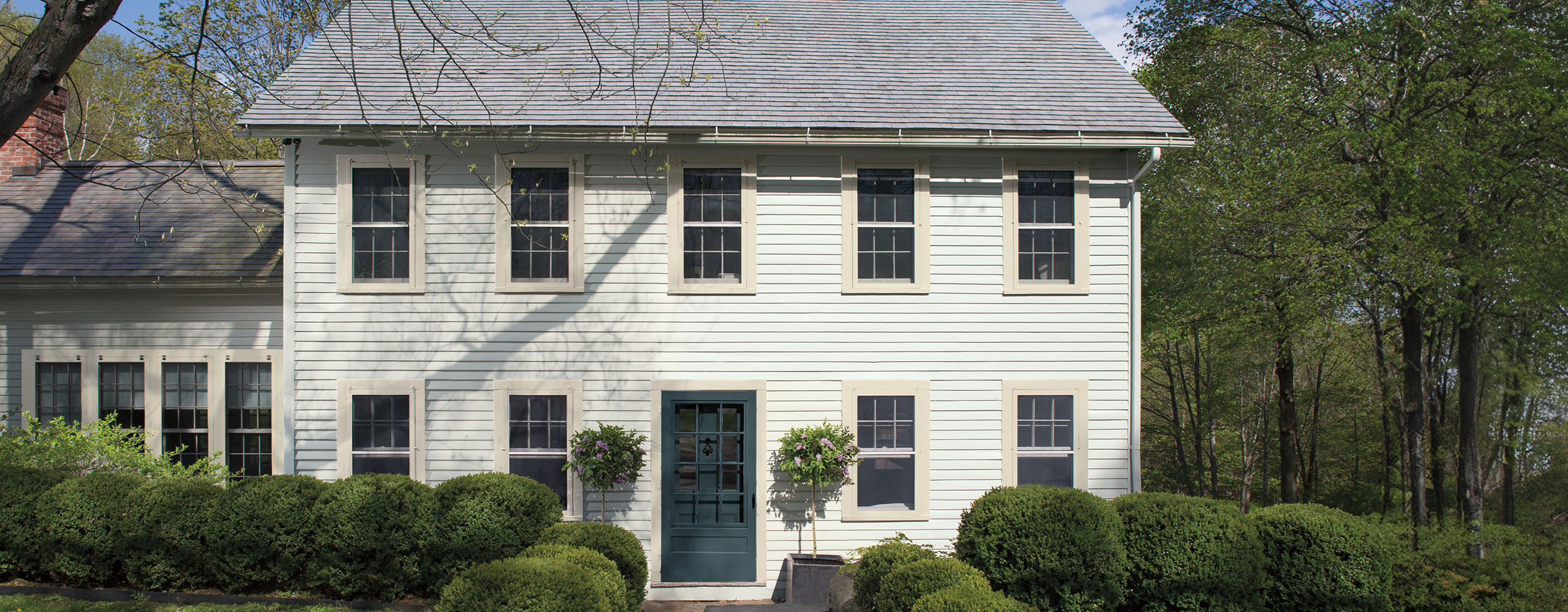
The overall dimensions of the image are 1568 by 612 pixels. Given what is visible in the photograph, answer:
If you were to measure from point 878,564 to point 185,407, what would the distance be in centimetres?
920

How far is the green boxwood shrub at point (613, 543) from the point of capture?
6.71 meters

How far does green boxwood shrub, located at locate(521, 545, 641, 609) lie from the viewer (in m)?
5.86

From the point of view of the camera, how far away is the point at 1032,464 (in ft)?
29.3

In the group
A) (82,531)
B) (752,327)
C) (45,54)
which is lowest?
(82,531)

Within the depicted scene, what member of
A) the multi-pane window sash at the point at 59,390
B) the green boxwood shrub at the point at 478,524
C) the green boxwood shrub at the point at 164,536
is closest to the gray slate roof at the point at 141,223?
the multi-pane window sash at the point at 59,390

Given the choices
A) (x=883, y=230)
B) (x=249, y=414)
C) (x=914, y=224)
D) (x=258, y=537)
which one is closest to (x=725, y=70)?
(x=883, y=230)

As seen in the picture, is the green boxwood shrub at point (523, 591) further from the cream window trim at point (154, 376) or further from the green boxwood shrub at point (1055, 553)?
the cream window trim at point (154, 376)

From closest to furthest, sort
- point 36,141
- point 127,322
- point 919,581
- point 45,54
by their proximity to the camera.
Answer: point 45,54 → point 919,581 → point 127,322 → point 36,141

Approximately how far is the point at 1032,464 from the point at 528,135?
6759 millimetres

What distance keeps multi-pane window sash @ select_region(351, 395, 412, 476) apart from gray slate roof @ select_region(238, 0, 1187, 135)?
309 centimetres

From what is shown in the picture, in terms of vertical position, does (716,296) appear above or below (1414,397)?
above

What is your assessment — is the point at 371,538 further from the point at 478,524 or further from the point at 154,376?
the point at 154,376

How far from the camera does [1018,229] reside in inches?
352

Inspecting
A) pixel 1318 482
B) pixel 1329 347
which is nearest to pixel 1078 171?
pixel 1329 347
